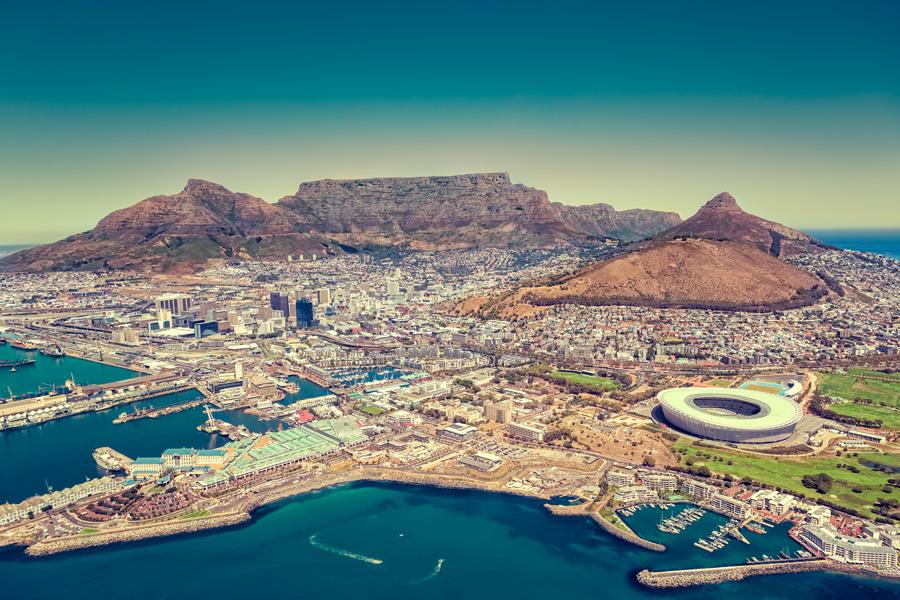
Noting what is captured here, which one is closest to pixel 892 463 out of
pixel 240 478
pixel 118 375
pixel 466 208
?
pixel 240 478

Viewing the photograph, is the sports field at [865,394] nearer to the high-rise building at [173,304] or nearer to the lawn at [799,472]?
the lawn at [799,472]

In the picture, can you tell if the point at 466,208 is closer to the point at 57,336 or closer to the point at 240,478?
the point at 57,336

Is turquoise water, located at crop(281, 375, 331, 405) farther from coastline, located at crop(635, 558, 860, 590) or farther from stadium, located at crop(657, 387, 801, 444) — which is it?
coastline, located at crop(635, 558, 860, 590)

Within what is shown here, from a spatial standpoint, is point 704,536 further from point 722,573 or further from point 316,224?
point 316,224

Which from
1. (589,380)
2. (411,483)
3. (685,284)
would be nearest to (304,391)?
(411,483)

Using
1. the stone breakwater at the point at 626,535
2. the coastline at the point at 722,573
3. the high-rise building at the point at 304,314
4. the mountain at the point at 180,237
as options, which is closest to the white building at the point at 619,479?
the stone breakwater at the point at 626,535
